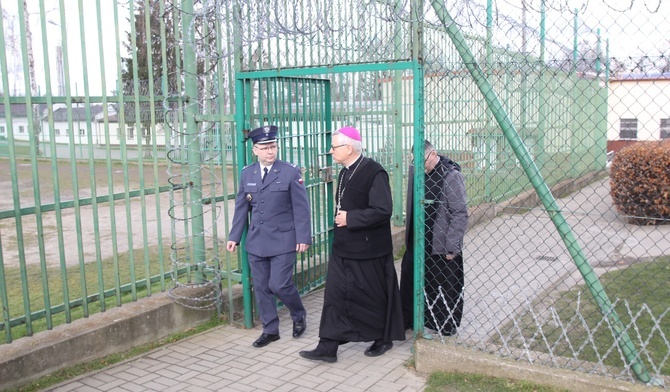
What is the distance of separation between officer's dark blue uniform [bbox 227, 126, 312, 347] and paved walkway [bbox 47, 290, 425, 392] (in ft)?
1.02

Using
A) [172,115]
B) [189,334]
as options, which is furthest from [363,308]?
[172,115]

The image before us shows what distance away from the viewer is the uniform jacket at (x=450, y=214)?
499 cm

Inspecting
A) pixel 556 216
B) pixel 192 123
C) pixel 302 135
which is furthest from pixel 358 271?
pixel 192 123

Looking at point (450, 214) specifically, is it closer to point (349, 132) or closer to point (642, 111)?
point (349, 132)

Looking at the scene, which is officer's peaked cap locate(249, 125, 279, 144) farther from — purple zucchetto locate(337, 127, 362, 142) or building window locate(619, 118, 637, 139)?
building window locate(619, 118, 637, 139)

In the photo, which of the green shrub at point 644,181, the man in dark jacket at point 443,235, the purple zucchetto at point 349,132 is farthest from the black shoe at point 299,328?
the green shrub at point 644,181

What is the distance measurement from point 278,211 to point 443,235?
131 cm

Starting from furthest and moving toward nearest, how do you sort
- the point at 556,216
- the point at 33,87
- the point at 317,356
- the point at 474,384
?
the point at 317,356
the point at 33,87
the point at 474,384
the point at 556,216

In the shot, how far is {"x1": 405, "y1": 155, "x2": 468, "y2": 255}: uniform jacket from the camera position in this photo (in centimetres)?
499

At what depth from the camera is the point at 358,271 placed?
191 inches

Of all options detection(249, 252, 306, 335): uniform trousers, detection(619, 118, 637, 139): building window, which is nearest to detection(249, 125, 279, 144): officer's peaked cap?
detection(249, 252, 306, 335): uniform trousers

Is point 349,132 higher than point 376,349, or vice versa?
point 349,132

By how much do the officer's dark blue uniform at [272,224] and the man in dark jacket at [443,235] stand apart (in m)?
0.91

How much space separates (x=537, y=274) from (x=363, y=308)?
3593mm
